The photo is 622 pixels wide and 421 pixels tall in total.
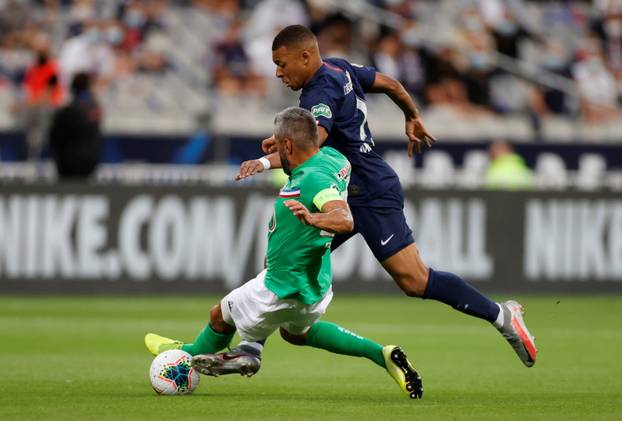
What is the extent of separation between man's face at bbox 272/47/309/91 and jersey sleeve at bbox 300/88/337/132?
14 centimetres

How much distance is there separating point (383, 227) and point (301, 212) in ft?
5.31

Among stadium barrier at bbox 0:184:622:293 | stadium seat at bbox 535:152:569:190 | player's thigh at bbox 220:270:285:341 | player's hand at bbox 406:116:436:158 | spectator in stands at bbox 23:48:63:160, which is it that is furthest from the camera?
stadium seat at bbox 535:152:569:190

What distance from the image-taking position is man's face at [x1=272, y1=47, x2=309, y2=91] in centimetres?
846

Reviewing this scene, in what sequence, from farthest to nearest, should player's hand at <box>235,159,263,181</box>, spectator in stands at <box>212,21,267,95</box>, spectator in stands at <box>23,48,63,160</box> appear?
spectator in stands at <box>212,21,267,95</box>, spectator in stands at <box>23,48,63,160</box>, player's hand at <box>235,159,263,181</box>

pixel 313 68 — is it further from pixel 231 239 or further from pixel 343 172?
pixel 231 239

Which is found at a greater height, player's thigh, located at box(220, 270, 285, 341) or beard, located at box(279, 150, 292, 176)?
beard, located at box(279, 150, 292, 176)

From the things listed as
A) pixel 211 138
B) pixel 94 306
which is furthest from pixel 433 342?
pixel 211 138

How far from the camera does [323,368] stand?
419 inches

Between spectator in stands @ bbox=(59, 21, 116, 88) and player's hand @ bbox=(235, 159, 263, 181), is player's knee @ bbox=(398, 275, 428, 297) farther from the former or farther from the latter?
spectator in stands @ bbox=(59, 21, 116, 88)

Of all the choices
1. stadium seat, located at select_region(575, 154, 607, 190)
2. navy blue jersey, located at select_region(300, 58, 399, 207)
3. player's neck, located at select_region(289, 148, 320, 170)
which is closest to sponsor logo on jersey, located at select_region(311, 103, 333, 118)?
navy blue jersey, located at select_region(300, 58, 399, 207)

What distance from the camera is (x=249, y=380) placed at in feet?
31.6

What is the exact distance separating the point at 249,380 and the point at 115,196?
25.4 ft

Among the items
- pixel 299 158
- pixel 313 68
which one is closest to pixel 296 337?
pixel 299 158

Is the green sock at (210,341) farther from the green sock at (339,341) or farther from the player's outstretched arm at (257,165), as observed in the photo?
the player's outstretched arm at (257,165)
